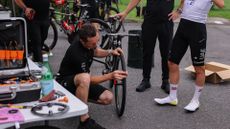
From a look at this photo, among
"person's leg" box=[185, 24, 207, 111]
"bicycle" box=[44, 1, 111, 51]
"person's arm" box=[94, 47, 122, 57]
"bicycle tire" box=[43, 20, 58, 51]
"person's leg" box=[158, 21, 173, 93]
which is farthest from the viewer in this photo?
"bicycle" box=[44, 1, 111, 51]

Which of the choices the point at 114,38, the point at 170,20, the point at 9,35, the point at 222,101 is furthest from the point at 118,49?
the point at 222,101

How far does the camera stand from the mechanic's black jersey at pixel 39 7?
559 cm

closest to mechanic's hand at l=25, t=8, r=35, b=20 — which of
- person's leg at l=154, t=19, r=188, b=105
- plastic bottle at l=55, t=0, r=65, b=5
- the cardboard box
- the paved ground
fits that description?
the paved ground

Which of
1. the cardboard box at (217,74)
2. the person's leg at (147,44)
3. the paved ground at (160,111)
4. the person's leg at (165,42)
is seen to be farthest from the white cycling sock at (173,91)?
the cardboard box at (217,74)

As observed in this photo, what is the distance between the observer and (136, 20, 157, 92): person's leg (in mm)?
5445

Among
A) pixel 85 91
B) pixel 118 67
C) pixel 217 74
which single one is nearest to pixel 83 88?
pixel 85 91

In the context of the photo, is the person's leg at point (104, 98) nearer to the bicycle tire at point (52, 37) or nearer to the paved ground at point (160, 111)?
the paved ground at point (160, 111)

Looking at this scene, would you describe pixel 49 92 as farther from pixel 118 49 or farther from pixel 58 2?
pixel 58 2

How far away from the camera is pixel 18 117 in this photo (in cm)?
271

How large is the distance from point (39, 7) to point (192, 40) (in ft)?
7.33

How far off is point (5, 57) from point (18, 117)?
71 centimetres

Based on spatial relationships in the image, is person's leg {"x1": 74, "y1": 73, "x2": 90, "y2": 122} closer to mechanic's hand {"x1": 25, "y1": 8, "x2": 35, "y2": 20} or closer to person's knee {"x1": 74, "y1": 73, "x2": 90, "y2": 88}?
person's knee {"x1": 74, "y1": 73, "x2": 90, "y2": 88}

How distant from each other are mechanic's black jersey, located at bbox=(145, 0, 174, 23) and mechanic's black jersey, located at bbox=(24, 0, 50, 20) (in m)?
1.48

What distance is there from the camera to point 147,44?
18.2 feet
